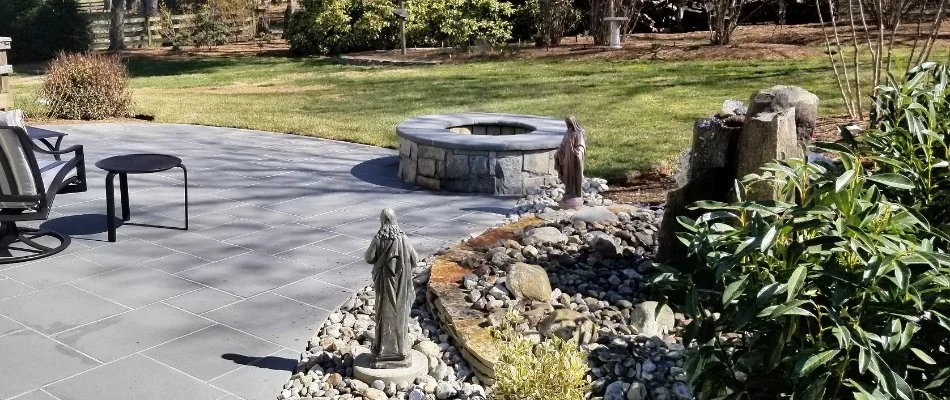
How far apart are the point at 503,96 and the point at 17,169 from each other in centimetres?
935

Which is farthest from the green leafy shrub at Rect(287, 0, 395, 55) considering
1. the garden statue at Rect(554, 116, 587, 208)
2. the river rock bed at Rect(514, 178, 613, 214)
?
the garden statue at Rect(554, 116, 587, 208)

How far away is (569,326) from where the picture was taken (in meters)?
4.36

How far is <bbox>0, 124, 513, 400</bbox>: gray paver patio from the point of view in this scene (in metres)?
4.20

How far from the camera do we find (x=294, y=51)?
2412 cm

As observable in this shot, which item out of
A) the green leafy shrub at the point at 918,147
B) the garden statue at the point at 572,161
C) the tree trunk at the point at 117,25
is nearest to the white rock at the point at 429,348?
the green leafy shrub at the point at 918,147

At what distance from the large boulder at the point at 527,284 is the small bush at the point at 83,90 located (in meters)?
9.31

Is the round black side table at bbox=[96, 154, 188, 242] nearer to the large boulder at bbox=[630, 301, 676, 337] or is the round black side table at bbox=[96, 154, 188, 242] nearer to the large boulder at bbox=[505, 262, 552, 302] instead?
the large boulder at bbox=[505, 262, 552, 302]

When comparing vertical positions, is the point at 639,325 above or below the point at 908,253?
below

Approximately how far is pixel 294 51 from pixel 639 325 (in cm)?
2097

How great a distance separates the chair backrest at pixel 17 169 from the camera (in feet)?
18.4

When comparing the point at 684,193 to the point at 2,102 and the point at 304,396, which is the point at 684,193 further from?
the point at 2,102

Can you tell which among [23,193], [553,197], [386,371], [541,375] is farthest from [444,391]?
[553,197]

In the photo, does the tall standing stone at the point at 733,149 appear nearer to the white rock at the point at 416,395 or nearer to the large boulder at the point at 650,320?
the large boulder at the point at 650,320

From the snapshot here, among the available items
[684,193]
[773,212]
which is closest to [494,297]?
[684,193]
